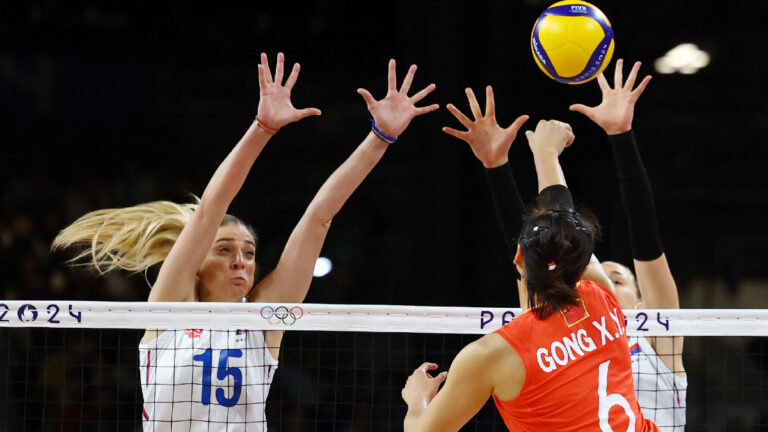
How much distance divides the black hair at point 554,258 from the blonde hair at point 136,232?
2.22 meters

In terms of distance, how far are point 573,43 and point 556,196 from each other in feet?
4.01

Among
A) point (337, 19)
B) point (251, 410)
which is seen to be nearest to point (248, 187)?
point (337, 19)

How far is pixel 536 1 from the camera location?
9633mm

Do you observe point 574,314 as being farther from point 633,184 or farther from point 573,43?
point 573,43

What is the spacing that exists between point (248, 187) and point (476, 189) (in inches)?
102

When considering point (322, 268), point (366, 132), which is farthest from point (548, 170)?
point (366, 132)

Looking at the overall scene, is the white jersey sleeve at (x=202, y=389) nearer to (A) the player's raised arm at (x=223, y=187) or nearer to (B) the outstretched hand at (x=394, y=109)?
(A) the player's raised arm at (x=223, y=187)

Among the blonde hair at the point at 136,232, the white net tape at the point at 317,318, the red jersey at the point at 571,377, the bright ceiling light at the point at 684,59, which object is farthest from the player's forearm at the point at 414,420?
the bright ceiling light at the point at 684,59

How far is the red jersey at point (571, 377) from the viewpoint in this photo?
2.70 m

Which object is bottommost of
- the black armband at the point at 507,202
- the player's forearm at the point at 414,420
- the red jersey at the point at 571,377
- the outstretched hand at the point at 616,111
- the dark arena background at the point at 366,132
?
the player's forearm at the point at 414,420

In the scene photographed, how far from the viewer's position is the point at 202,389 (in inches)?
155

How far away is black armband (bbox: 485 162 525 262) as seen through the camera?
3.90 meters

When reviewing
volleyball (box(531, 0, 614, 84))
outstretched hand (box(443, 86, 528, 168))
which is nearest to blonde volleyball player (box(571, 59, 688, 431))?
volleyball (box(531, 0, 614, 84))

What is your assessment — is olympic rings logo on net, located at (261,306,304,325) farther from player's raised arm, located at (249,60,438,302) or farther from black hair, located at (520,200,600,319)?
black hair, located at (520,200,600,319)
